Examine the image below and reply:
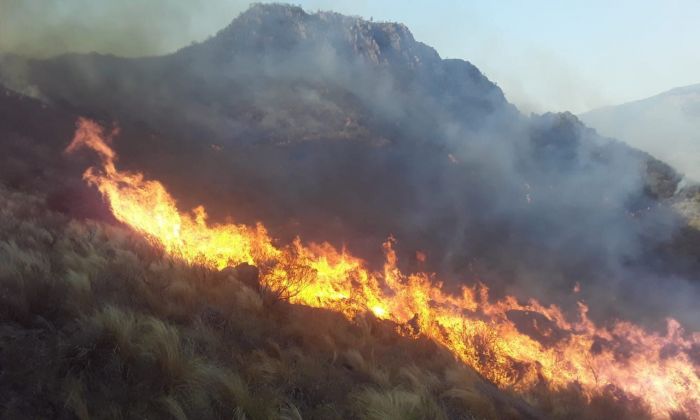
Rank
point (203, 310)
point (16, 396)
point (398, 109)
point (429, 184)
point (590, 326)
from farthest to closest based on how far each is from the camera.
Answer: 1. point (398, 109)
2. point (429, 184)
3. point (590, 326)
4. point (203, 310)
5. point (16, 396)

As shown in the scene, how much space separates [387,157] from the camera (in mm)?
21453

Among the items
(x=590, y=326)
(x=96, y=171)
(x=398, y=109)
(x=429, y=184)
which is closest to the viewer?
(x=590, y=326)

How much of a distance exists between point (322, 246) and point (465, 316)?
4294 mm

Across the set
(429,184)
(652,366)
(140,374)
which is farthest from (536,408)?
(429,184)

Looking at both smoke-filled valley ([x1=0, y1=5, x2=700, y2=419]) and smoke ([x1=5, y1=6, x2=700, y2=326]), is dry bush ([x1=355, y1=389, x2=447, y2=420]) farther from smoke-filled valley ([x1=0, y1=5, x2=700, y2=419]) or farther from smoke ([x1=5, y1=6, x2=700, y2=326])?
smoke ([x1=5, y1=6, x2=700, y2=326])

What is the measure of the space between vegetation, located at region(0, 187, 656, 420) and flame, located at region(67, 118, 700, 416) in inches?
17.6

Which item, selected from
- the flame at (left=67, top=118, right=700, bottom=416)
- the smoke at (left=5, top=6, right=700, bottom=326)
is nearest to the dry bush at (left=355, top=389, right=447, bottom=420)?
the flame at (left=67, top=118, right=700, bottom=416)

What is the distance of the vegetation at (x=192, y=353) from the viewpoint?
3783 mm

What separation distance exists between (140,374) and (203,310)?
97.6 inches

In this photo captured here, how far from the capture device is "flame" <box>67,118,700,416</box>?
9391 mm

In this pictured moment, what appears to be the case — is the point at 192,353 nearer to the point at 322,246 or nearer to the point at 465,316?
the point at 465,316

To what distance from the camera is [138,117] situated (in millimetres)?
22094

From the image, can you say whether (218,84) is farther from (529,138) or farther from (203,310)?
(203,310)

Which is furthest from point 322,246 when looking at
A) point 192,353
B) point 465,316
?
point 192,353
